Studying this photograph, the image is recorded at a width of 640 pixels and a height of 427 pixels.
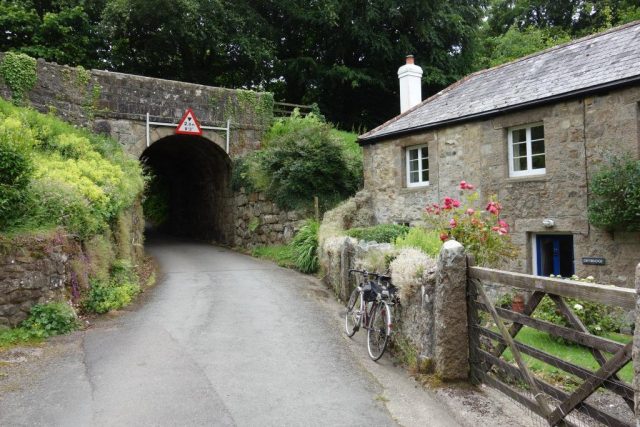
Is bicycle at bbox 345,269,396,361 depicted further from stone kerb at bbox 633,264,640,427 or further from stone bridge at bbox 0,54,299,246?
stone bridge at bbox 0,54,299,246

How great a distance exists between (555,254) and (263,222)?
929 cm

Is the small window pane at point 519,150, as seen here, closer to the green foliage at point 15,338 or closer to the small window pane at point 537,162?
the small window pane at point 537,162

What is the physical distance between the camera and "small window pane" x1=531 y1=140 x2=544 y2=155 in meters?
10.7

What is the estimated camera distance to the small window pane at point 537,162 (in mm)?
10695

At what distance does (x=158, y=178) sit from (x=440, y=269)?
24.9 metres

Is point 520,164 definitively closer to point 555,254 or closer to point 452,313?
point 555,254

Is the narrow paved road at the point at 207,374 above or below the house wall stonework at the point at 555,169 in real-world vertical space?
below

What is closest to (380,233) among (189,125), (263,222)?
(263,222)

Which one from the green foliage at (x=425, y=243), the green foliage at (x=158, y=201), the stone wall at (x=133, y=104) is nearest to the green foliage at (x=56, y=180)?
A: the stone wall at (x=133, y=104)

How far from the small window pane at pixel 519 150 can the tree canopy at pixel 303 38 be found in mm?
14788

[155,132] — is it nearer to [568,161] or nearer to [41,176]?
[41,176]

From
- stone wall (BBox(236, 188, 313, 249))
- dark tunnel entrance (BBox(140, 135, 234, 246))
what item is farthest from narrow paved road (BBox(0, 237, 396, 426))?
dark tunnel entrance (BBox(140, 135, 234, 246))

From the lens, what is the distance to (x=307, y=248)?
13.0m

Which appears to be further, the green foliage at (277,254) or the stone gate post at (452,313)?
the green foliage at (277,254)
